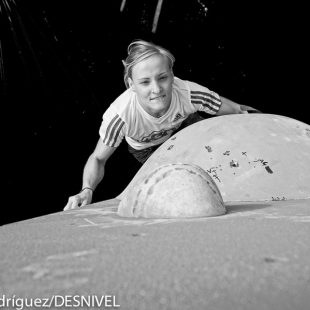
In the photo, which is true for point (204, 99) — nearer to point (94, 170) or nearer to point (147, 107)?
Result: point (147, 107)

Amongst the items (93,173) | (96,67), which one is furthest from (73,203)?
(96,67)

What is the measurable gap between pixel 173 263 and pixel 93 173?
5.85 feet

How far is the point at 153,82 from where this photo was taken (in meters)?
2.24

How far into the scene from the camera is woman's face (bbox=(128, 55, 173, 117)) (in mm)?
2236

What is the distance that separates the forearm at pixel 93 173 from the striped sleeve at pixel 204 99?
616mm

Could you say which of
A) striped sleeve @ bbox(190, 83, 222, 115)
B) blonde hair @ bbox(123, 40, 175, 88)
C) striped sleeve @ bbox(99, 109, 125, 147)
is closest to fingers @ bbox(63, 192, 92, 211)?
striped sleeve @ bbox(99, 109, 125, 147)

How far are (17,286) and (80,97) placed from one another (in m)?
2.79

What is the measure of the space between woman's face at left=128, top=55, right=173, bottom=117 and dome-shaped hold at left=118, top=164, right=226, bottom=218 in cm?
95

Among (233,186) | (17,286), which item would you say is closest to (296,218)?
(233,186)

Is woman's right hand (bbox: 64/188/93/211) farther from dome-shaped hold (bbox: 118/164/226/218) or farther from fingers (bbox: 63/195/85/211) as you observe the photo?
dome-shaped hold (bbox: 118/164/226/218)

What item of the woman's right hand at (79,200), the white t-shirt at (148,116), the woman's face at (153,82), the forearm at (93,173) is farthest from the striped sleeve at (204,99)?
the woman's right hand at (79,200)

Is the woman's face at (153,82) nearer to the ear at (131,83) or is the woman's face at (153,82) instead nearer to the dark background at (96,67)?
the ear at (131,83)

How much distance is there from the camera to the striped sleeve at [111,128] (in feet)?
7.93

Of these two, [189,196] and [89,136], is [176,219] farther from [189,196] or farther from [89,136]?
[89,136]
